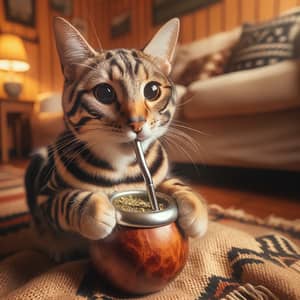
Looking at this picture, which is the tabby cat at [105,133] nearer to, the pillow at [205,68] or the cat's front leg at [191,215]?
the cat's front leg at [191,215]

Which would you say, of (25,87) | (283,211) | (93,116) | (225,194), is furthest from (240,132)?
(25,87)

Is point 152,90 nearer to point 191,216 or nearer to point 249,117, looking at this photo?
point 191,216

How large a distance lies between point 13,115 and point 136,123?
2.73 m

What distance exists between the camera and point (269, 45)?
55.1 inches

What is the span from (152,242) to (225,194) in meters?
0.88

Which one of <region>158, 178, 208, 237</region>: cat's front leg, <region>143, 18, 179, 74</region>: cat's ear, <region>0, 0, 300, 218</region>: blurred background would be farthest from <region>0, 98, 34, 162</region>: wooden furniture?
<region>158, 178, 208, 237</region>: cat's front leg

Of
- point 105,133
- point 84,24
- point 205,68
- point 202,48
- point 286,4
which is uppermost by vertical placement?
point 84,24

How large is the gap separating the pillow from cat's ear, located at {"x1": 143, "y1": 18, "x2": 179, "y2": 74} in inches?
45.5

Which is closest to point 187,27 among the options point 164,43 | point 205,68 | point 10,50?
point 205,68

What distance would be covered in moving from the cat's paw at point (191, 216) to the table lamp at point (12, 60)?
260 centimetres

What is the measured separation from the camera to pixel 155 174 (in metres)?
0.55

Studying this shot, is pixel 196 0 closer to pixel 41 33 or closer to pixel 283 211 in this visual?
pixel 41 33

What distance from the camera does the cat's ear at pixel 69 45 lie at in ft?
1.66

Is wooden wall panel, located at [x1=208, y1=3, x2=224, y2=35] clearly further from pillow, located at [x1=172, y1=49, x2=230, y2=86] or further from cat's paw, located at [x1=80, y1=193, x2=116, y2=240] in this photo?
cat's paw, located at [x1=80, y1=193, x2=116, y2=240]
